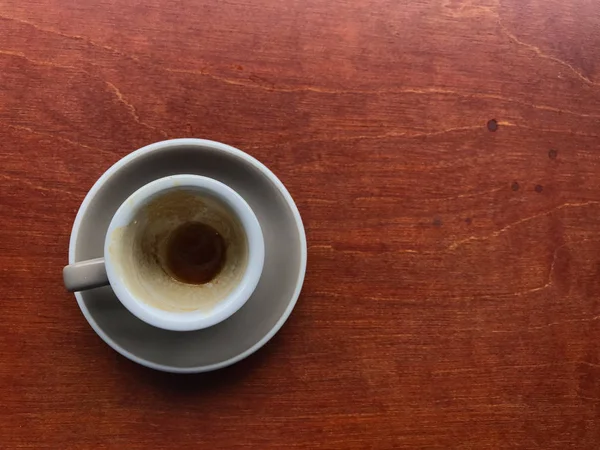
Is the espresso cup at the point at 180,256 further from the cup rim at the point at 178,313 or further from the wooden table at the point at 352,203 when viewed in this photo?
the wooden table at the point at 352,203

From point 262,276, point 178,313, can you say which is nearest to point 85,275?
point 178,313

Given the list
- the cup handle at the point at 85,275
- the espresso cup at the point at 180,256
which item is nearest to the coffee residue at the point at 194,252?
the espresso cup at the point at 180,256

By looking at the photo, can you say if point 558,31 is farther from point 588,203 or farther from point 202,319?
point 202,319

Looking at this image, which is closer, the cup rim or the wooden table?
the cup rim

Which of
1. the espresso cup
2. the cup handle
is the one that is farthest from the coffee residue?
the cup handle

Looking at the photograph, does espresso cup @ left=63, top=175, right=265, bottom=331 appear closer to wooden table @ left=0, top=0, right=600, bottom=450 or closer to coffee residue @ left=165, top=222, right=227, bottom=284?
coffee residue @ left=165, top=222, right=227, bottom=284

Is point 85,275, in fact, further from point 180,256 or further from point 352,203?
point 352,203
